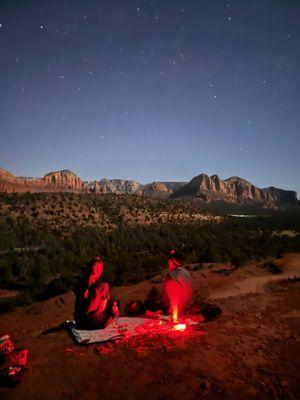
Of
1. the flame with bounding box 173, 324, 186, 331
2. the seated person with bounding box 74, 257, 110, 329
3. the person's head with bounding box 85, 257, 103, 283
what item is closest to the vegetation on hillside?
the seated person with bounding box 74, 257, 110, 329

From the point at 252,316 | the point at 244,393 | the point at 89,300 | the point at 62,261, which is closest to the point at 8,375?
the point at 89,300

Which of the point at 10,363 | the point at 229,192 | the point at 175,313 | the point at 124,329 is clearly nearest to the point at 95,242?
the point at 175,313

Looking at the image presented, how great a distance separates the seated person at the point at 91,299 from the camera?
7.28 m

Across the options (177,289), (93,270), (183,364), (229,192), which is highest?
(229,192)

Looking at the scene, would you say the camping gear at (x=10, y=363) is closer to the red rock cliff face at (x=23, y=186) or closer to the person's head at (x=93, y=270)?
the person's head at (x=93, y=270)

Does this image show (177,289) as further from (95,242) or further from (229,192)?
(229,192)

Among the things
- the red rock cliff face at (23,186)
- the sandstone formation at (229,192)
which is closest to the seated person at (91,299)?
the red rock cliff face at (23,186)

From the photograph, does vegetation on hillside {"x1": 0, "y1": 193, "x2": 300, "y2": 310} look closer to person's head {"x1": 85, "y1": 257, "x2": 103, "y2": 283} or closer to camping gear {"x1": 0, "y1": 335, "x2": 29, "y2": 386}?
person's head {"x1": 85, "y1": 257, "x2": 103, "y2": 283}

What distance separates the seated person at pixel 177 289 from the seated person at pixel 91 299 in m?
1.92

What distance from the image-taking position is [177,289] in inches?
324

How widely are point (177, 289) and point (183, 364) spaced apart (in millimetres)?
2689

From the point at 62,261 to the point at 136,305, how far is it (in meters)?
13.5

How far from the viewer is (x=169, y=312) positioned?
27.9 feet

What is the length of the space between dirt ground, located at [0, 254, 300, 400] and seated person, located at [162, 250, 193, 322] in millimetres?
842
